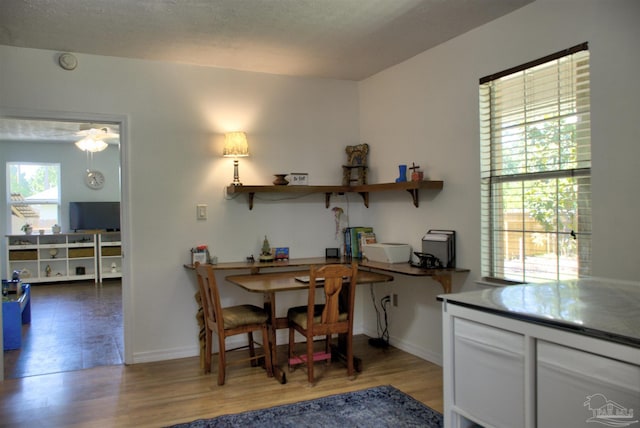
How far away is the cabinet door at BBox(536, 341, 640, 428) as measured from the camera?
1.45 m

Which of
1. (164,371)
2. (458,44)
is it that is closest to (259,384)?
(164,371)

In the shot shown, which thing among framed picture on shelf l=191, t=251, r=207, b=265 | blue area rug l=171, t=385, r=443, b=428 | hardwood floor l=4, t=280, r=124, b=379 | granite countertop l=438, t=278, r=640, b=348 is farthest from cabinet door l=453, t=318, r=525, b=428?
hardwood floor l=4, t=280, r=124, b=379

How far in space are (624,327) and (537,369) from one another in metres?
0.34

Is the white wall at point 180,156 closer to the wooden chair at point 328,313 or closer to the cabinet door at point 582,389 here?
the wooden chair at point 328,313

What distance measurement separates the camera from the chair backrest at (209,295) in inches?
133

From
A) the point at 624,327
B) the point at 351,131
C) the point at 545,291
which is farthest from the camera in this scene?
the point at 351,131

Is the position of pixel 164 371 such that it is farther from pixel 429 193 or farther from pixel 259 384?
pixel 429 193

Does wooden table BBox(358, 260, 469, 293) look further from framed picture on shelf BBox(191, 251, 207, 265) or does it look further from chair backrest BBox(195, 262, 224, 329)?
framed picture on shelf BBox(191, 251, 207, 265)

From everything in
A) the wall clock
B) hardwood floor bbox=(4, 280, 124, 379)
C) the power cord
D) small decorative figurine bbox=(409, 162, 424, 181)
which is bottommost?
hardwood floor bbox=(4, 280, 124, 379)

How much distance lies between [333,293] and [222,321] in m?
0.82

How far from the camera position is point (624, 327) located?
1.54 m

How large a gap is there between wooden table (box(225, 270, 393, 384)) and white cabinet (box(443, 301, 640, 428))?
156cm

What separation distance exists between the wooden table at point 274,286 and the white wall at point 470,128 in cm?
59

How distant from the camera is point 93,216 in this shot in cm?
909
